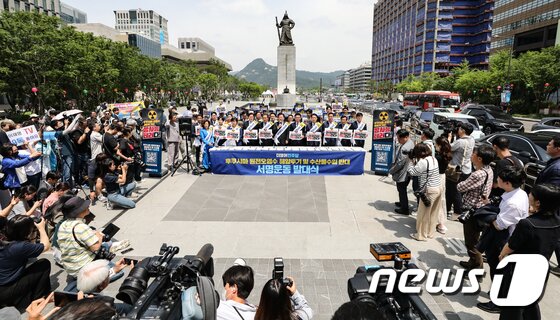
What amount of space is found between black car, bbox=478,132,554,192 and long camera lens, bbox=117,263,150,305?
32.3 feet

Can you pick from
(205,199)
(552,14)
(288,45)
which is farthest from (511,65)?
(205,199)

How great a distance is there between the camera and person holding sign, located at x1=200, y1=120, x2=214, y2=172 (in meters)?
12.1

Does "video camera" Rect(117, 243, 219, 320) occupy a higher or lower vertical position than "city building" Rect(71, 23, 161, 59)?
lower

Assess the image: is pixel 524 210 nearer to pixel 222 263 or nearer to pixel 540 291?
pixel 540 291

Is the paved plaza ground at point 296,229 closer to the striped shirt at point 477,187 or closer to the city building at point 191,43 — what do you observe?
the striped shirt at point 477,187

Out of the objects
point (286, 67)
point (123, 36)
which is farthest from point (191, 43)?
point (286, 67)

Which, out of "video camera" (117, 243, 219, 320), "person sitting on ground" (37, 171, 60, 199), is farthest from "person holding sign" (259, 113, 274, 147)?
"video camera" (117, 243, 219, 320)

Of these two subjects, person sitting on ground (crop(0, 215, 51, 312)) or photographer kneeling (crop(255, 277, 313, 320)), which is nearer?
photographer kneeling (crop(255, 277, 313, 320))

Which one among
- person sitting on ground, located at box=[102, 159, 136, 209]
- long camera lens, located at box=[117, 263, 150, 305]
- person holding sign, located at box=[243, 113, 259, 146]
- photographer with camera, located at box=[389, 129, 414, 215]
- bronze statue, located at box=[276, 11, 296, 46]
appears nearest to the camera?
long camera lens, located at box=[117, 263, 150, 305]

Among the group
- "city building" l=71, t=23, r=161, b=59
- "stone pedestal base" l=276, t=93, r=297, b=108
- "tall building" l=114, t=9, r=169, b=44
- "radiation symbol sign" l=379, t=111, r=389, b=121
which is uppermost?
"tall building" l=114, t=9, r=169, b=44

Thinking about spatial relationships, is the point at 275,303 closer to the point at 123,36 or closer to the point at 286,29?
the point at 286,29

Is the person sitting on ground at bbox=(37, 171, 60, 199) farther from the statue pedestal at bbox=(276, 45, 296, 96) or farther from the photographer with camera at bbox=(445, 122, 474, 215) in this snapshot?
the statue pedestal at bbox=(276, 45, 296, 96)

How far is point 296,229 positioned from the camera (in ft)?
24.0

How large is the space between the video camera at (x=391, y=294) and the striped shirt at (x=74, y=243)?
10.5 ft
